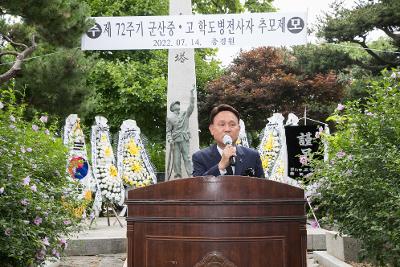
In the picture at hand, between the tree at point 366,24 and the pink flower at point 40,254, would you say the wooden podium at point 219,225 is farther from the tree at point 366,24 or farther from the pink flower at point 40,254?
the tree at point 366,24

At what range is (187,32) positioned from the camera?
31.5 ft

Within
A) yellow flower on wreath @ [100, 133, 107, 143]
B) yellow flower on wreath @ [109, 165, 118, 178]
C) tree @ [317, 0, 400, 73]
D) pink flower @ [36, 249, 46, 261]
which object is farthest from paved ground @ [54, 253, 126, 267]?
tree @ [317, 0, 400, 73]

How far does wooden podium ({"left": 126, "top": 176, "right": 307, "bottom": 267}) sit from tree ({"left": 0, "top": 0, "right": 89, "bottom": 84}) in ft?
21.1

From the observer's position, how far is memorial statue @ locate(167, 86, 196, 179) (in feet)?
36.8

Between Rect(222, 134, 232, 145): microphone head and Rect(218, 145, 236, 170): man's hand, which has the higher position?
Rect(222, 134, 232, 145): microphone head

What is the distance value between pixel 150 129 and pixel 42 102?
35.2 ft

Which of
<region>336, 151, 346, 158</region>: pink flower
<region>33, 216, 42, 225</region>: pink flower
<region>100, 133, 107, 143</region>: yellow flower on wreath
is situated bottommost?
<region>33, 216, 42, 225</region>: pink flower

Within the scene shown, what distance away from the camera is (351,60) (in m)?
16.7

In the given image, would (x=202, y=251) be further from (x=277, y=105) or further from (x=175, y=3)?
(x=277, y=105)

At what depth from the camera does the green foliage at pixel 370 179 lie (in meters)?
3.83

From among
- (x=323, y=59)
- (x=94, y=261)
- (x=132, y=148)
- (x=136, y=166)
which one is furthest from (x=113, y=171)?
(x=323, y=59)

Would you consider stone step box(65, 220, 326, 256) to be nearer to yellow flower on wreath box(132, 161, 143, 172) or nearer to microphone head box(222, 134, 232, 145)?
yellow flower on wreath box(132, 161, 143, 172)

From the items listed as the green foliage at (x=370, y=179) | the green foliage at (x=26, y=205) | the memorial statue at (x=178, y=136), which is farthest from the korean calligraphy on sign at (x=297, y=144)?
the green foliage at (x=26, y=205)

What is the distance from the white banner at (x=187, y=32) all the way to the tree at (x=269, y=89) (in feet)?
33.9
